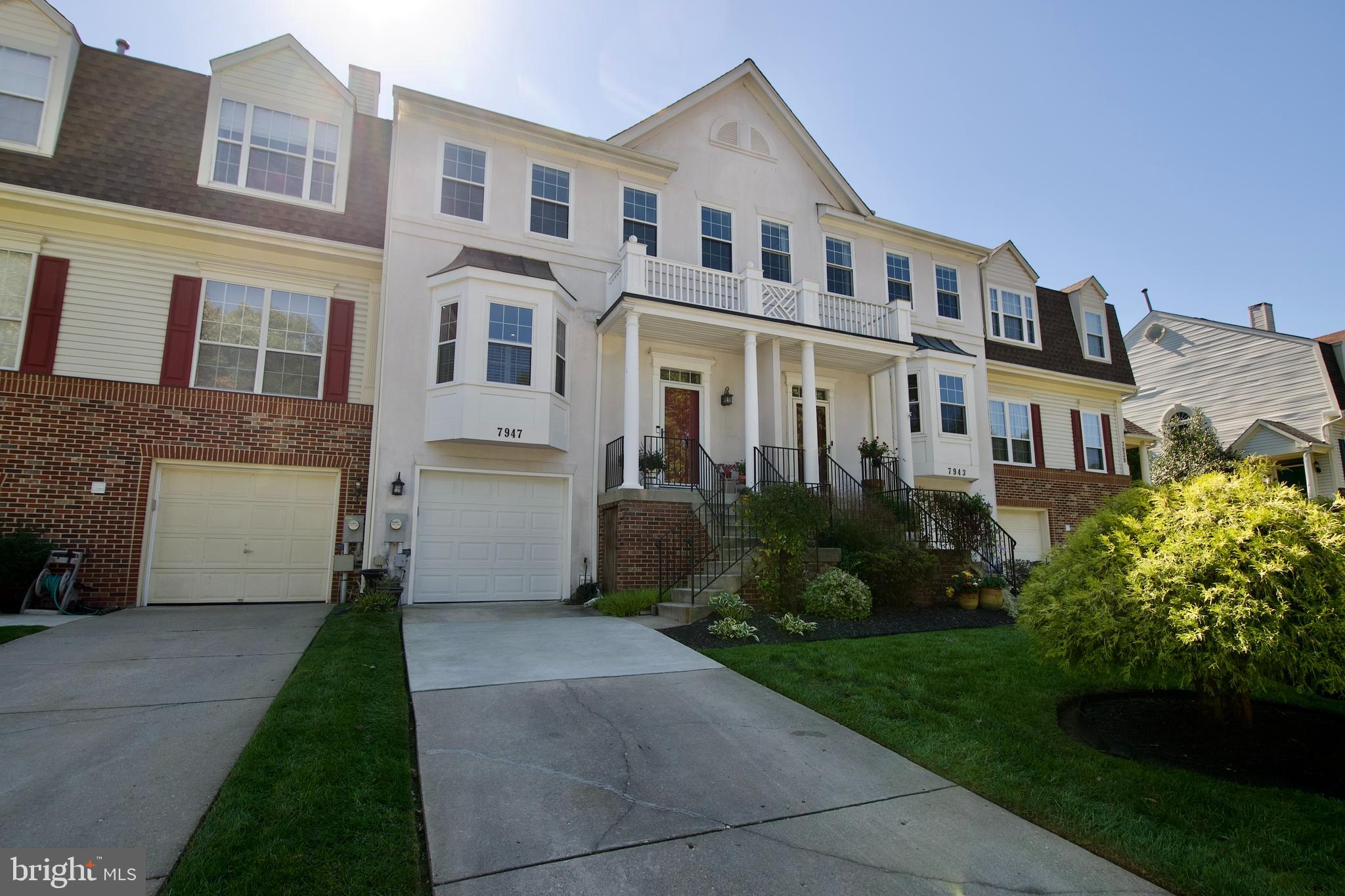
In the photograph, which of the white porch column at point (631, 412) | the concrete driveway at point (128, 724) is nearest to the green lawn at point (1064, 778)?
the concrete driveway at point (128, 724)

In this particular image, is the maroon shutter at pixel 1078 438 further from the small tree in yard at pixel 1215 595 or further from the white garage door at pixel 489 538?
the small tree in yard at pixel 1215 595

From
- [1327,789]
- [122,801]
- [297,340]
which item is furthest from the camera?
[297,340]

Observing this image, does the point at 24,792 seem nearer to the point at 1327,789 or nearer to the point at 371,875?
the point at 371,875

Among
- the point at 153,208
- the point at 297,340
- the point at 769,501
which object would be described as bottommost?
the point at 769,501

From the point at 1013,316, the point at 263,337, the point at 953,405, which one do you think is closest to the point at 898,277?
the point at 953,405

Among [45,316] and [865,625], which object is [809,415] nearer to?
[865,625]

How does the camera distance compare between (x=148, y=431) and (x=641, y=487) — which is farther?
(x=641, y=487)

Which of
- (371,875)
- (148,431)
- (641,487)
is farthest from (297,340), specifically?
(371,875)

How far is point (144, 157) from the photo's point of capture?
10.2 meters

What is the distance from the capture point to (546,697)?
496 cm

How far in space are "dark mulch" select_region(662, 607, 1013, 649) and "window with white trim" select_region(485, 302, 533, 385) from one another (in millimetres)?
4894

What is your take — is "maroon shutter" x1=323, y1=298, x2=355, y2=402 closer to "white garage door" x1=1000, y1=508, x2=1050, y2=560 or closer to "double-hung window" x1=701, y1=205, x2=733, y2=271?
"double-hung window" x1=701, y1=205, x2=733, y2=271

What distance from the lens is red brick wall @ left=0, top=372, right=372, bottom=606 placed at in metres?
9.13

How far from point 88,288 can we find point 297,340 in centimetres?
283
